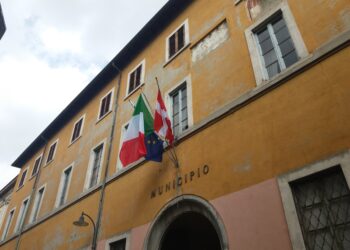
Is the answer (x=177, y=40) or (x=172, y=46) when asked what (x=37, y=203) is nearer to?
(x=172, y=46)

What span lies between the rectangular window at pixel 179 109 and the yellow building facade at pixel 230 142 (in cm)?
4

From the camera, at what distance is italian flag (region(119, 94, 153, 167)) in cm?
755

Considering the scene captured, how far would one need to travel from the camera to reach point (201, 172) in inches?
270

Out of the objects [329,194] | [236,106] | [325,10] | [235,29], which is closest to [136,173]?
[236,106]

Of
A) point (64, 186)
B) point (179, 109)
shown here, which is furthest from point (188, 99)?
point (64, 186)

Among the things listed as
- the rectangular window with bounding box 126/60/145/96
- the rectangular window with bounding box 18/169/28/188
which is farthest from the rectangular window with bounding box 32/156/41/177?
the rectangular window with bounding box 126/60/145/96

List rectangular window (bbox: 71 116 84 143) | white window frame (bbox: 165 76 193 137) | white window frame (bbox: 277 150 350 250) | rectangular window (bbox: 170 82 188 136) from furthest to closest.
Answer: rectangular window (bbox: 71 116 84 143), rectangular window (bbox: 170 82 188 136), white window frame (bbox: 165 76 193 137), white window frame (bbox: 277 150 350 250)

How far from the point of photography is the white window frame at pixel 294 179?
4500mm

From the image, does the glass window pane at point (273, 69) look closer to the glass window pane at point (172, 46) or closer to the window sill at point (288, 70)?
the window sill at point (288, 70)

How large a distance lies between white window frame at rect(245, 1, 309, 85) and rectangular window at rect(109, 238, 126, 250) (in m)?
5.49

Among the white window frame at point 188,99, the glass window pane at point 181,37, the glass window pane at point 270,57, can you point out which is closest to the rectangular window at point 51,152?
the white window frame at point 188,99

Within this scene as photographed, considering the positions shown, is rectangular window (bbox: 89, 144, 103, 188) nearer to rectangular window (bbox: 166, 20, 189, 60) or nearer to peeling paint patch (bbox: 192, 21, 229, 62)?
rectangular window (bbox: 166, 20, 189, 60)

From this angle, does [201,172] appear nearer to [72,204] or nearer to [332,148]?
[332,148]

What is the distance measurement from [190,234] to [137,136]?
306 centimetres
